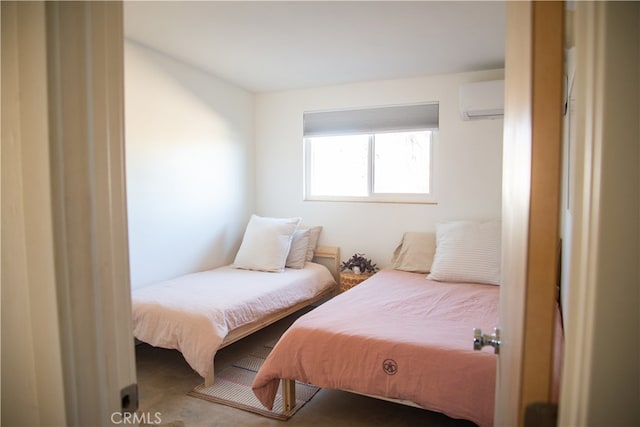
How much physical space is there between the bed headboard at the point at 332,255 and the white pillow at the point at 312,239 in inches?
2.7

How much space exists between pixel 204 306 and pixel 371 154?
2.29 metres

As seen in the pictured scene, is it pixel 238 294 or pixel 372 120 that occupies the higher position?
pixel 372 120

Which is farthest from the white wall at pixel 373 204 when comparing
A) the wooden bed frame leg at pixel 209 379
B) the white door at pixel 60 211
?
the white door at pixel 60 211

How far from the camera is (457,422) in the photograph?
2.16m

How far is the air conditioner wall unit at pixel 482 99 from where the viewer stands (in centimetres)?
326

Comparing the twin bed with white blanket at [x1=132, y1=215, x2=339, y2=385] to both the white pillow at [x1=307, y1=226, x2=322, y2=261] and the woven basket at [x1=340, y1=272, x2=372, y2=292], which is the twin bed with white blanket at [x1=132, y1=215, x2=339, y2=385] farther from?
the woven basket at [x1=340, y1=272, x2=372, y2=292]

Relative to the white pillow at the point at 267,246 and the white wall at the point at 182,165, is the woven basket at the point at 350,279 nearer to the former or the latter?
the white pillow at the point at 267,246

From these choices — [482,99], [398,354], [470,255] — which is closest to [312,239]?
[470,255]

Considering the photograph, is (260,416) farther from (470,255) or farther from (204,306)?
(470,255)

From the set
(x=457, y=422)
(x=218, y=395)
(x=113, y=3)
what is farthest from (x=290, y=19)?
(x=457, y=422)

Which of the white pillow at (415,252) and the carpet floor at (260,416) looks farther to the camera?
the white pillow at (415,252)

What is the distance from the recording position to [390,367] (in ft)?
6.21

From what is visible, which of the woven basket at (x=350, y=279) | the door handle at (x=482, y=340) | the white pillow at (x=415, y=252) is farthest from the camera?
the woven basket at (x=350, y=279)

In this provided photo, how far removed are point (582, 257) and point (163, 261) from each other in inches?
129
